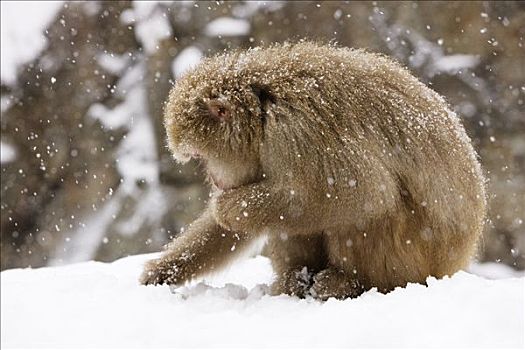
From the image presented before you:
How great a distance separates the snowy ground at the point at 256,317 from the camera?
2383 millimetres

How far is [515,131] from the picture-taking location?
28.3ft

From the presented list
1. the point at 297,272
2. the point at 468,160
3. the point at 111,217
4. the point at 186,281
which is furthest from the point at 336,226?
the point at 111,217

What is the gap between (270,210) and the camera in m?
2.98

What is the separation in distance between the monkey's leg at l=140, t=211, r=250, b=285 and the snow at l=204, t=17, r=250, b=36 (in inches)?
217

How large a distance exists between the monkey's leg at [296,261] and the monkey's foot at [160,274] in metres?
0.49

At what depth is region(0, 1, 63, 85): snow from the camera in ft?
30.1

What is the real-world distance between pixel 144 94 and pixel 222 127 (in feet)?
20.7

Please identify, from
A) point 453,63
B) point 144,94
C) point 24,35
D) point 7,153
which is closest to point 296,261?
point 453,63

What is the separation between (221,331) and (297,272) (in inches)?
35.5

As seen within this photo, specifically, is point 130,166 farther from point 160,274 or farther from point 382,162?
point 382,162

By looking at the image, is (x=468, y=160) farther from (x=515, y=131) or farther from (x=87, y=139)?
(x=87, y=139)

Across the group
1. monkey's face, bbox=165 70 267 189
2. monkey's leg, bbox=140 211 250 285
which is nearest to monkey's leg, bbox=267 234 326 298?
monkey's leg, bbox=140 211 250 285

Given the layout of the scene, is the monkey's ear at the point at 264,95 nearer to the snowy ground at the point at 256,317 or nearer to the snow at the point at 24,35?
the snowy ground at the point at 256,317

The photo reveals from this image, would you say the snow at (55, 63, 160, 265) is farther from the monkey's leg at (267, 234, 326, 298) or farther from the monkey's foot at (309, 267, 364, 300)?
the monkey's foot at (309, 267, 364, 300)
